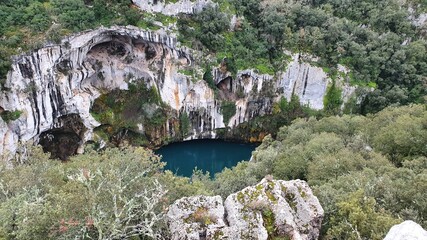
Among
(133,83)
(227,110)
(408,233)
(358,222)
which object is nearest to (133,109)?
(133,83)

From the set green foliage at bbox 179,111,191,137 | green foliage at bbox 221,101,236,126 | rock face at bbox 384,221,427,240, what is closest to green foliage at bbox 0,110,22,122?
green foliage at bbox 179,111,191,137

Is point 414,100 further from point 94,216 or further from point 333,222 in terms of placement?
point 94,216

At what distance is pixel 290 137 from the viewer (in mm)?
27797

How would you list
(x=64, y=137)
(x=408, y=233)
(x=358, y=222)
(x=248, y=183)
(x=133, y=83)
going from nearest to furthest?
1. (x=408, y=233)
2. (x=358, y=222)
3. (x=248, y=183)
4. (x=64, y=137)
5. (x=133, y=83)

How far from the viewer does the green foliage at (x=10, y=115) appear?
2888cm

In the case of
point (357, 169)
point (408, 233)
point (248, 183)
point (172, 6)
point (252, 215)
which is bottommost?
point (248, 183)

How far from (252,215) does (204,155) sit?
27078 mm

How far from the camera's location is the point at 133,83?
36938 mm

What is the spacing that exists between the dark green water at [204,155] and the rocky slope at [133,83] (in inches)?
44.7

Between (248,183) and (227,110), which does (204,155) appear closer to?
(227,110)

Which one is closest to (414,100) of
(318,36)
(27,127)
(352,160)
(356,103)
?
(356,103)

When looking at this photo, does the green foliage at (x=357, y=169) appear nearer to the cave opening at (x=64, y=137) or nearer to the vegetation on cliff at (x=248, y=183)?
the vegetation on cliff at (x=248, y=183)

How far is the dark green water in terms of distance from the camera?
36309 mm

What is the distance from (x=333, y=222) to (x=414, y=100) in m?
30.5
